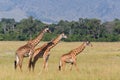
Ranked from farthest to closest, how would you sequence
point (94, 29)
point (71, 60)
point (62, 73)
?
point (94, 29), point (71, 60), point (62, 73)

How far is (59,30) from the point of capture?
11962cm

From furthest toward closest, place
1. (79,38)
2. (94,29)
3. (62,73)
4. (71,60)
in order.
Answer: (94,29)
(79,38)
(71,60)
(62,73)

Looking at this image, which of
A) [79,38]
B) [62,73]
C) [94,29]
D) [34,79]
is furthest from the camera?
[94,29]

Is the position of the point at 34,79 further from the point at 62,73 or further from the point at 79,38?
the point at 79,38

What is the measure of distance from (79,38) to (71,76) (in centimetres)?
7612

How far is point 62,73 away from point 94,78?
156cm

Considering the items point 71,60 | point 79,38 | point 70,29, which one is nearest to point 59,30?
point 70,29

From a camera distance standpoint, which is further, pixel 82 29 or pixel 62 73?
pixel 82 29

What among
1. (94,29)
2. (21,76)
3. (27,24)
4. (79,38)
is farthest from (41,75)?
(27,24)

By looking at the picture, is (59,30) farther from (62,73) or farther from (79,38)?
(62,73)

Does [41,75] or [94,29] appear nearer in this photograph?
[41,75]

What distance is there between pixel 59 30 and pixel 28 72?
104m

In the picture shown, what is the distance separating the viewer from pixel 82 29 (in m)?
112

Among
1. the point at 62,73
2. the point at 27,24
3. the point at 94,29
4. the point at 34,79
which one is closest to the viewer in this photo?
the point at 34,79
